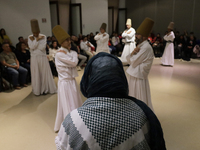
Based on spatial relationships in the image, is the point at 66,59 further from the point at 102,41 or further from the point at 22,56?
the point at 102,41

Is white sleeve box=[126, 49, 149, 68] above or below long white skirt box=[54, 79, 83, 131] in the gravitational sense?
above

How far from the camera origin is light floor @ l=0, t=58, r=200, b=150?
2588 millimetres

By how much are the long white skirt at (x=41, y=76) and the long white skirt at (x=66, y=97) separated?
66.6 inches

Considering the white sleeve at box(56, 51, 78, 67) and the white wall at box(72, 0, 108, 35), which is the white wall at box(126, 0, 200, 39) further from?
the white sleeve at box(56, 51, 78, 67)

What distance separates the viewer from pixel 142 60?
2.77 metres

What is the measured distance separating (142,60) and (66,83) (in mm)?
1168

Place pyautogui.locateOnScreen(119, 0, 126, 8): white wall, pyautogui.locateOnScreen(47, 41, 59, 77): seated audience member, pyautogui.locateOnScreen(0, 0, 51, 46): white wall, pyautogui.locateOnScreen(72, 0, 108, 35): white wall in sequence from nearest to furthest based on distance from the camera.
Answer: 1. pyautogui.locateOnScreen(47, 41, 59, 77): seated audience member
2. pyautogui.locateOnScreen(0, 0, 51, 46): white wall
3. pyautogui.locateOnScreen(72, 0, 108, 35): white wall
4. pyautogui.locateOnScreen(119, 0, 126, 8): white wall

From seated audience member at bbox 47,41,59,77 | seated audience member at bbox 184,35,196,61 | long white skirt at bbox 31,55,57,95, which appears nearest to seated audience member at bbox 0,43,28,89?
long white skirt at bbox 31,55,57,95

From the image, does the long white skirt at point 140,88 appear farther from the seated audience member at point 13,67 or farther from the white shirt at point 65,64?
the seated audience member at point 13,67

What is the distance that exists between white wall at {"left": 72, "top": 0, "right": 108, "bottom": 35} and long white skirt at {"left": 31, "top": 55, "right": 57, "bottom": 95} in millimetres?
5754

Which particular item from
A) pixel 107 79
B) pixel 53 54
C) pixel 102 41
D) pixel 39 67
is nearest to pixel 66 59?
pixel 107 79

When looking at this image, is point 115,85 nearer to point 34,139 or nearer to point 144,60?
point 144,60

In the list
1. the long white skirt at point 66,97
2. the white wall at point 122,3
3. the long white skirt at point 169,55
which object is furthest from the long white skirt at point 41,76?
the white wall at point 122,3

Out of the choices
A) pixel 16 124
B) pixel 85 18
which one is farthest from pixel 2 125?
pixel 85 18
